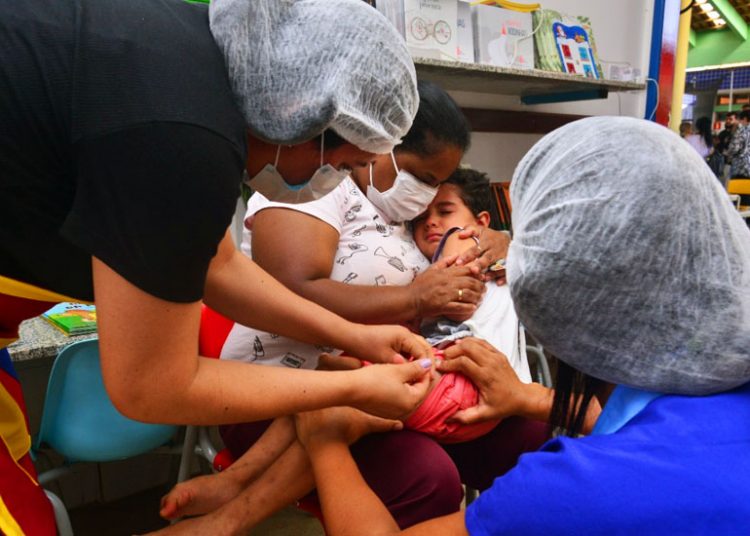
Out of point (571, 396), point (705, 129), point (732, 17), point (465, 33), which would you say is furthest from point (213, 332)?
point (732, 17)

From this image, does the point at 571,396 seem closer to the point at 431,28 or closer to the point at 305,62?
the point at 305,62

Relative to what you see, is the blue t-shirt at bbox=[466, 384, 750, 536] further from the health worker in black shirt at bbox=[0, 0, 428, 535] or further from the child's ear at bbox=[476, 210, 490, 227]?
the child's ear at bbox=[476, 210, 490, 227]

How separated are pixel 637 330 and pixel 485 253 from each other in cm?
107

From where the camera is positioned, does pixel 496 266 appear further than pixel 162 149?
Yes

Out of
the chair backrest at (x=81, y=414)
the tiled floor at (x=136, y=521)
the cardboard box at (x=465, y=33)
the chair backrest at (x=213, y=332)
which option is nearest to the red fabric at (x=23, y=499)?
the chair backrest at (x=213, y=332)

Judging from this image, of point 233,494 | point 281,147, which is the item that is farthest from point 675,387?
point 233,494

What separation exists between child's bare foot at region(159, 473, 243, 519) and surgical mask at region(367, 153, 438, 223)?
0.86 m

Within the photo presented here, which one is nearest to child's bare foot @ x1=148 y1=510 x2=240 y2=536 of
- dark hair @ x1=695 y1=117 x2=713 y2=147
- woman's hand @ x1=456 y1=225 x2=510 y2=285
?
woman's hand @ x1=456 y1=225 x2=510 y2=285

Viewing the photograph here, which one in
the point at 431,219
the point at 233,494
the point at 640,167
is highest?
the point at 640,167

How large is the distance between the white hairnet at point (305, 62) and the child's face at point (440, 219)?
997 mm

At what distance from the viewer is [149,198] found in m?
0.66

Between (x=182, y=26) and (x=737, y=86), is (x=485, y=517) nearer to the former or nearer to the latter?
(x=182, y=26)

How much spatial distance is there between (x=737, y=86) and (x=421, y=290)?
14.8 m

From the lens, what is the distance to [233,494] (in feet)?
4.34
